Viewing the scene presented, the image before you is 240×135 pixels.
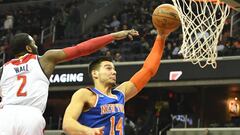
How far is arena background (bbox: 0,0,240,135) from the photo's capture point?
13.9 meters

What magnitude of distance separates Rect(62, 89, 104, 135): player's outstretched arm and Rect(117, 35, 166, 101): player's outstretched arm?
56cm

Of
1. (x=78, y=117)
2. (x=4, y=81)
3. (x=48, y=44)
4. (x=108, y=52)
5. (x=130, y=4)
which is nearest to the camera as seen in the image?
(x=78, y=117)

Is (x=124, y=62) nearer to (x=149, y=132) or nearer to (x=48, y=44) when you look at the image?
(x=149, y=132)

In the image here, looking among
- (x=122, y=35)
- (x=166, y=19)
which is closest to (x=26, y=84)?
(x=122, y=35)

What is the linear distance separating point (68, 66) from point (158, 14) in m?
9.86

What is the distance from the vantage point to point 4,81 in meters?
4.80

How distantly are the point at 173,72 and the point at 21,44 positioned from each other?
31.1 ft

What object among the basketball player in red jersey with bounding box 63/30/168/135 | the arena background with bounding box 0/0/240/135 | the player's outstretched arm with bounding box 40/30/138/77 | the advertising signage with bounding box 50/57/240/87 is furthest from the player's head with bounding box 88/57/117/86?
the advertising signage with bounding box 50/57/240/87

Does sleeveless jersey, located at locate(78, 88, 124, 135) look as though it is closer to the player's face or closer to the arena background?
the player's face

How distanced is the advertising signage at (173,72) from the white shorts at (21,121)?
30.1 ft

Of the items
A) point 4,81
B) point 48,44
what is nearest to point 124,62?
point 48,44

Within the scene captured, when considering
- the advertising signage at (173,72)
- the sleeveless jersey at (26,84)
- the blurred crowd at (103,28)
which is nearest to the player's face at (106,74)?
the sleeveless jersey at (26,84)

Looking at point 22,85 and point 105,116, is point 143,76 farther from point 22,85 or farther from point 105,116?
Result: point 22,85

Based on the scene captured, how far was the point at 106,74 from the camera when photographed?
4.50 m
